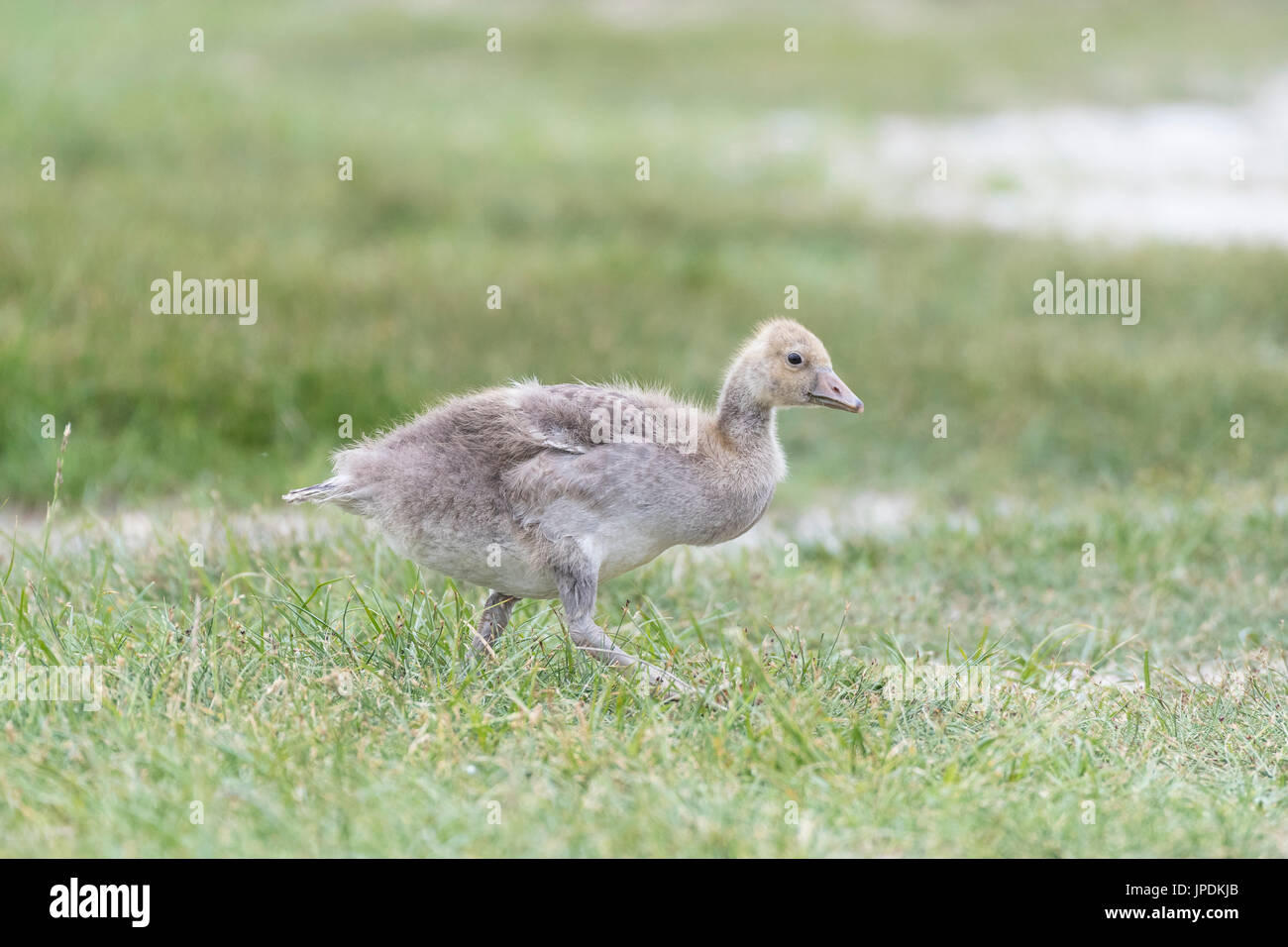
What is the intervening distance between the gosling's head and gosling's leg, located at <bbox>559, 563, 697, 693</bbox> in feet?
3.37

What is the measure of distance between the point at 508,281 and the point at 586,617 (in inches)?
303

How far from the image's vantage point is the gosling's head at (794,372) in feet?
19.2

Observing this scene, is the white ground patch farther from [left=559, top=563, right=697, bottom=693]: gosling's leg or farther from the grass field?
A: [left=559, top=563, right=697, bottom=693]: gosling's leg

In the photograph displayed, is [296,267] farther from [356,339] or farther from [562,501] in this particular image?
[562,501]

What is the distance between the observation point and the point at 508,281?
42.0ft

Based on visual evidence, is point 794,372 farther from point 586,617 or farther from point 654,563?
point 654,563

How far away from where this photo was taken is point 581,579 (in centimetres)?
541

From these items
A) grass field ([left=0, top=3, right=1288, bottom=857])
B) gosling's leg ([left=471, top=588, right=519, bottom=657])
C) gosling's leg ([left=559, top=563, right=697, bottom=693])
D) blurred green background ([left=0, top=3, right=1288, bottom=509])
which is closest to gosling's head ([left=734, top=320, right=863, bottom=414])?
grass field ([left=0, top=3, right=1288, bottom=857])

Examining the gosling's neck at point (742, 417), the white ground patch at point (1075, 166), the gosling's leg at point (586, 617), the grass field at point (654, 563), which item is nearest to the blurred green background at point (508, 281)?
the grass field at point (654, 563)

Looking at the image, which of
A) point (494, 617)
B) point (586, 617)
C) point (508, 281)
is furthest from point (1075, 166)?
point (586, 617)

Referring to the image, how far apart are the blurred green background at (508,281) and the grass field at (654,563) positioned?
1.9 inches

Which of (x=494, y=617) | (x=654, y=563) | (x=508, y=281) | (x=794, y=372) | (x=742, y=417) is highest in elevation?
(x=508, y=281)
